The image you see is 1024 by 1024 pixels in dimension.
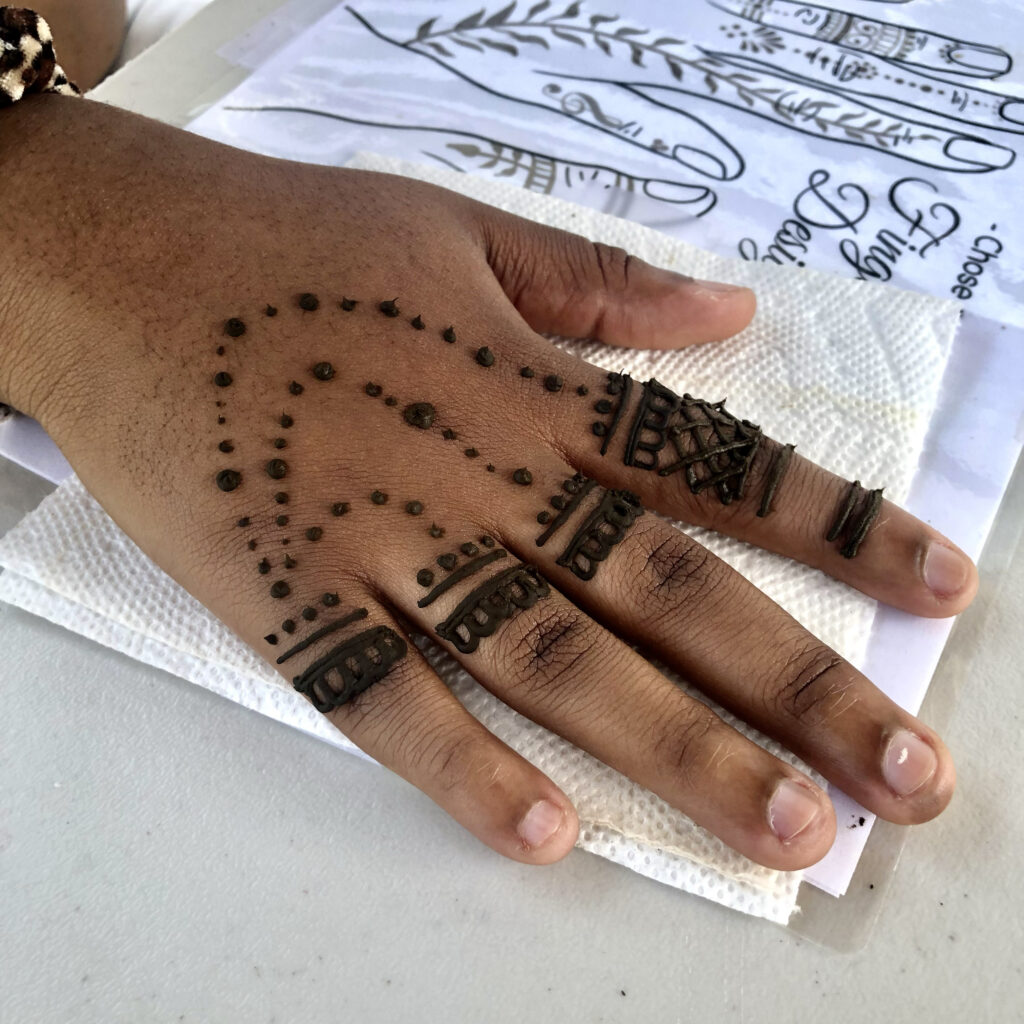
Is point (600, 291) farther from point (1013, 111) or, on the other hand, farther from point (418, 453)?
point (1013, 111)

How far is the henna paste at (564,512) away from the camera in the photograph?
0.74 metres

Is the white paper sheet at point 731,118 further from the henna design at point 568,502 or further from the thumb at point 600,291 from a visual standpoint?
the henna design at point 568,502

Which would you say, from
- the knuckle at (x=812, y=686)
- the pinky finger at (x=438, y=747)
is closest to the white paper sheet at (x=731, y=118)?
the knuckle at (x=812, y=686)

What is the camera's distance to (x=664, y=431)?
2.60 feet

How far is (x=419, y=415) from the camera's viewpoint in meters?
0.77

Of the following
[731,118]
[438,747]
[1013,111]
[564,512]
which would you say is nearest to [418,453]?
[564,512]

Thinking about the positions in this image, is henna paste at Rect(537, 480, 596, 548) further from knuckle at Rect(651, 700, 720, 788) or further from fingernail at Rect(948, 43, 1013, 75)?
fingernail at Rect(948, 43, 1013, 75)

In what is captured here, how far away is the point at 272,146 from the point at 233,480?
0.64 metres

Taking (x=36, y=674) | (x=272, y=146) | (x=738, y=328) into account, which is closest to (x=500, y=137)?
(x=272, y=146)

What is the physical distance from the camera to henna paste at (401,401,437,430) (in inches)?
30.3

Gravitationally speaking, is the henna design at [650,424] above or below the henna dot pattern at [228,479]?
above

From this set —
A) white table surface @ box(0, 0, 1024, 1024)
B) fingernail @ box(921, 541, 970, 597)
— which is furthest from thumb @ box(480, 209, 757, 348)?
white table surface @ box(0, 0, 1024, 1024)

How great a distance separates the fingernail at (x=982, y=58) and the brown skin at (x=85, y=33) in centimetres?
123

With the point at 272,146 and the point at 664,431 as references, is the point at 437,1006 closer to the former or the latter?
the point at 664,431
